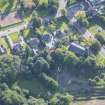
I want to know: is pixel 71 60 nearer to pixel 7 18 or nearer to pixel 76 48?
pixel 76 48

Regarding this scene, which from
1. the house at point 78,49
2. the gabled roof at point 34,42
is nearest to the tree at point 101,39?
the house at point 78,49

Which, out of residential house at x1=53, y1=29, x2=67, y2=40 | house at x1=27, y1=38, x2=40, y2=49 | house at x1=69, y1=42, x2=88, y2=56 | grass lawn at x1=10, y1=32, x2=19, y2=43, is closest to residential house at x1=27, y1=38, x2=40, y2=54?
house at x1=27, y1=38, x2=40, y2=49

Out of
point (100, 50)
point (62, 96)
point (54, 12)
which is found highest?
point (54, 12)

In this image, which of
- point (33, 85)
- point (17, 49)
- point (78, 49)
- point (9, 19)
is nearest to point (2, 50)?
point (17, 49)

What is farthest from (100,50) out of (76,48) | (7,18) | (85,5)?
(7,18)

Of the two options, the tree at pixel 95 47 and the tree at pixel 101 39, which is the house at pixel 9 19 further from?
the tree at pixel 101 39
